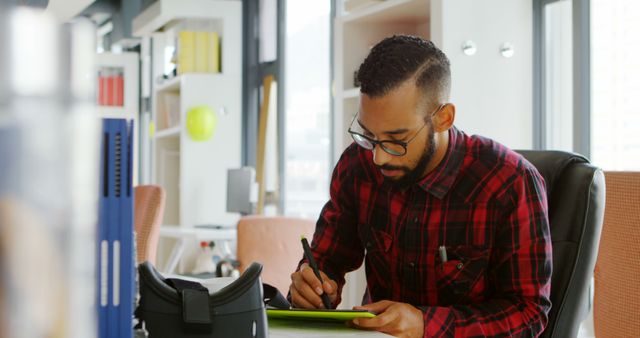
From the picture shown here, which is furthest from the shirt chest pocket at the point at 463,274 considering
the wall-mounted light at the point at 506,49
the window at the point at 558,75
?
the window at the point at 558,75

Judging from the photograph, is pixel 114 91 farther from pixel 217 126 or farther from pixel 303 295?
pixel 303 295

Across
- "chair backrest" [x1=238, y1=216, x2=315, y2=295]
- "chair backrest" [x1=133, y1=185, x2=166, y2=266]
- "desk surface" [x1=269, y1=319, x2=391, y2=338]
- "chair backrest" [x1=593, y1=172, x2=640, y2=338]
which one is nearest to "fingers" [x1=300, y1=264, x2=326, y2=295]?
"desk surface" [x1=269, y1=319, x2=391, y2=338]

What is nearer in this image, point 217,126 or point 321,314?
point 321,314

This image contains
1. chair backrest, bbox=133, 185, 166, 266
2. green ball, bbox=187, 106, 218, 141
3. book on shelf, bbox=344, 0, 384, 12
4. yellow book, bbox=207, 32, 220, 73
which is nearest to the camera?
chair backrest, bbox=133, 185, 166, 266

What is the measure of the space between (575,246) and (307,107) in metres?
4.30

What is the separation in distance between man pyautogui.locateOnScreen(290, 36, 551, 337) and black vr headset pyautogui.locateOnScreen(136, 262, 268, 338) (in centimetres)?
54

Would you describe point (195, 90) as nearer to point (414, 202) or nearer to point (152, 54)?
point (152, 54)

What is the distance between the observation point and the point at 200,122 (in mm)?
6074

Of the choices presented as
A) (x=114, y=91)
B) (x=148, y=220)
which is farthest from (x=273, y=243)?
(x=114, y=91)

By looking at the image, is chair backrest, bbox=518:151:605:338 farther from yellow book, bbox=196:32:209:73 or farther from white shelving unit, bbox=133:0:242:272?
yellow book, bbox=196:32:209:73

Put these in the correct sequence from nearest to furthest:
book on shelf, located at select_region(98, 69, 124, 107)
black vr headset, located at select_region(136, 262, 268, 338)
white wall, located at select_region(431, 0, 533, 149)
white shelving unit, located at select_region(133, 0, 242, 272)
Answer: black vr headset, located at select_region(136, 262, 268, 338) < white wall, located at select_region(431, 0, 533, 149) < white shelving unit, located at select_region(133, 0, 242, 272) < book on shelf, located at select_region(98, 69, 124, 107)

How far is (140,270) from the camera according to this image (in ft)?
3.10

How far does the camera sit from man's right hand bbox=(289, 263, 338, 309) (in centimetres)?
148

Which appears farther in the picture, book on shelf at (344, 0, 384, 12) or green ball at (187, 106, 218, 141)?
green ball at (187, 106, 218, 141)
